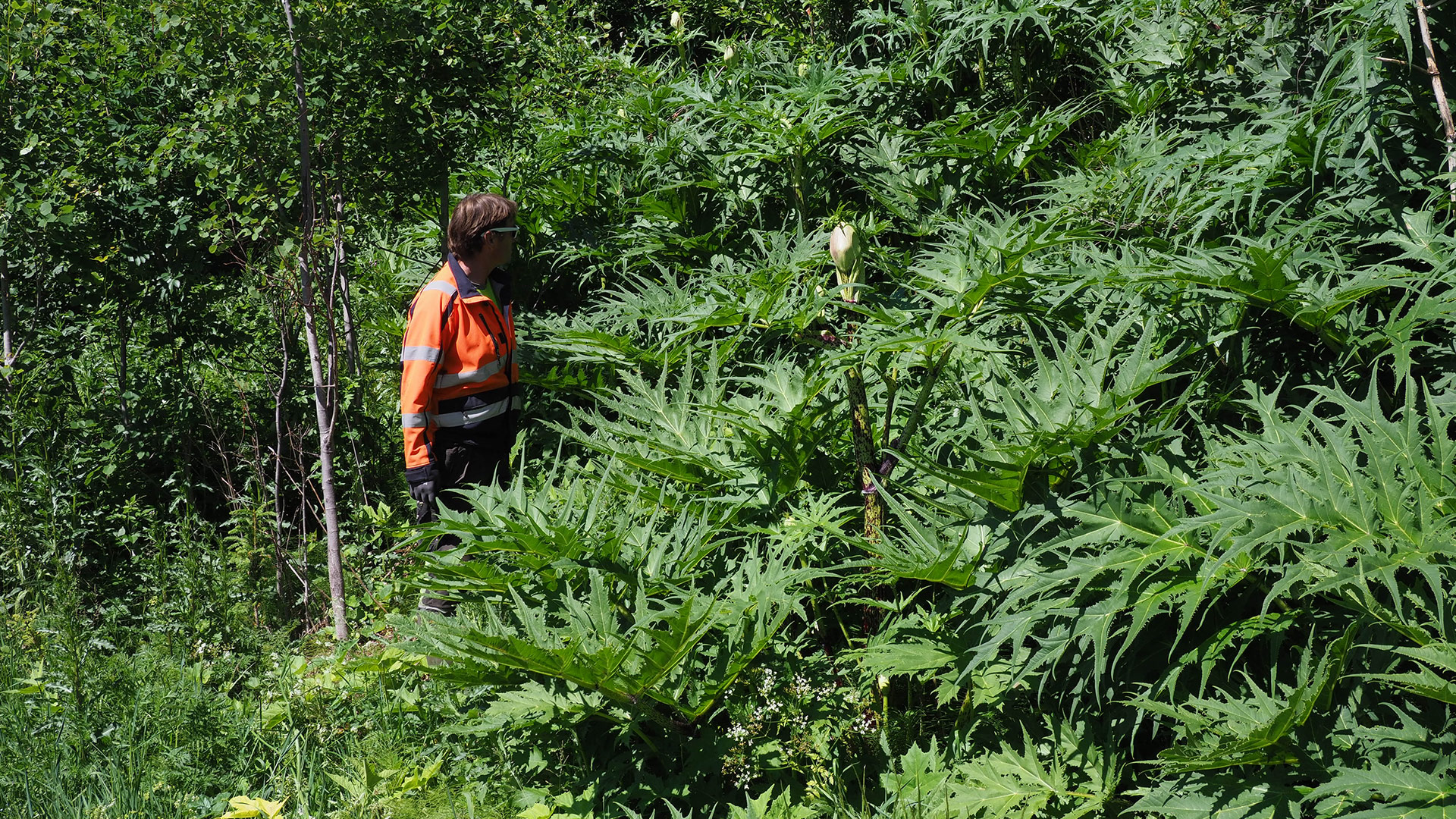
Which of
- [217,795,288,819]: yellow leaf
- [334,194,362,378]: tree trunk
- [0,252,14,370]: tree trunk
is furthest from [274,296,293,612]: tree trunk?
[217,795,288,819]: yellow leaf

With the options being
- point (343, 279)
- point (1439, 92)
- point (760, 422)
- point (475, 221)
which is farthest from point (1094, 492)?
point (343, 279)

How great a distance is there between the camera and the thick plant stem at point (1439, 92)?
224 centimetres

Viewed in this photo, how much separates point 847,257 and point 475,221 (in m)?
1.60

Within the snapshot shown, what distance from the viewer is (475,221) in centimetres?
348

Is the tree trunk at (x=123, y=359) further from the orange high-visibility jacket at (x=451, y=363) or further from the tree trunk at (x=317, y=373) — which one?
the orange high-visibility jacket at (x=451, y=363)

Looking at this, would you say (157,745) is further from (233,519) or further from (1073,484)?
(1073,484)

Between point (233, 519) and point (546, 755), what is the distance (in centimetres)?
231

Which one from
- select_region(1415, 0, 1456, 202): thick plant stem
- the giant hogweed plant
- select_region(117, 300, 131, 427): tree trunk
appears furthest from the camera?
select_region(117, 300, 131, 427): tree trunk

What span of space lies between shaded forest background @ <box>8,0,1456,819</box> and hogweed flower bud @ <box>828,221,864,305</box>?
5 cm

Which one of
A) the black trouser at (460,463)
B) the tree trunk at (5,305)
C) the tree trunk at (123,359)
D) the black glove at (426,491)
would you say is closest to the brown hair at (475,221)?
the black trouser at (460,463)

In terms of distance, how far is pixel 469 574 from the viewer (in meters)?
2.40

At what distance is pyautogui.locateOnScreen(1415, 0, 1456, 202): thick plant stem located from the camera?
88.2 inches

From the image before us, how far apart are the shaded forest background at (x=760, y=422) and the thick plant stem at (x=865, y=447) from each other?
15 mm

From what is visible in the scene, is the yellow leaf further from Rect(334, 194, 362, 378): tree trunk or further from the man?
Rect(334, 194, 362, 378): tree trunk
